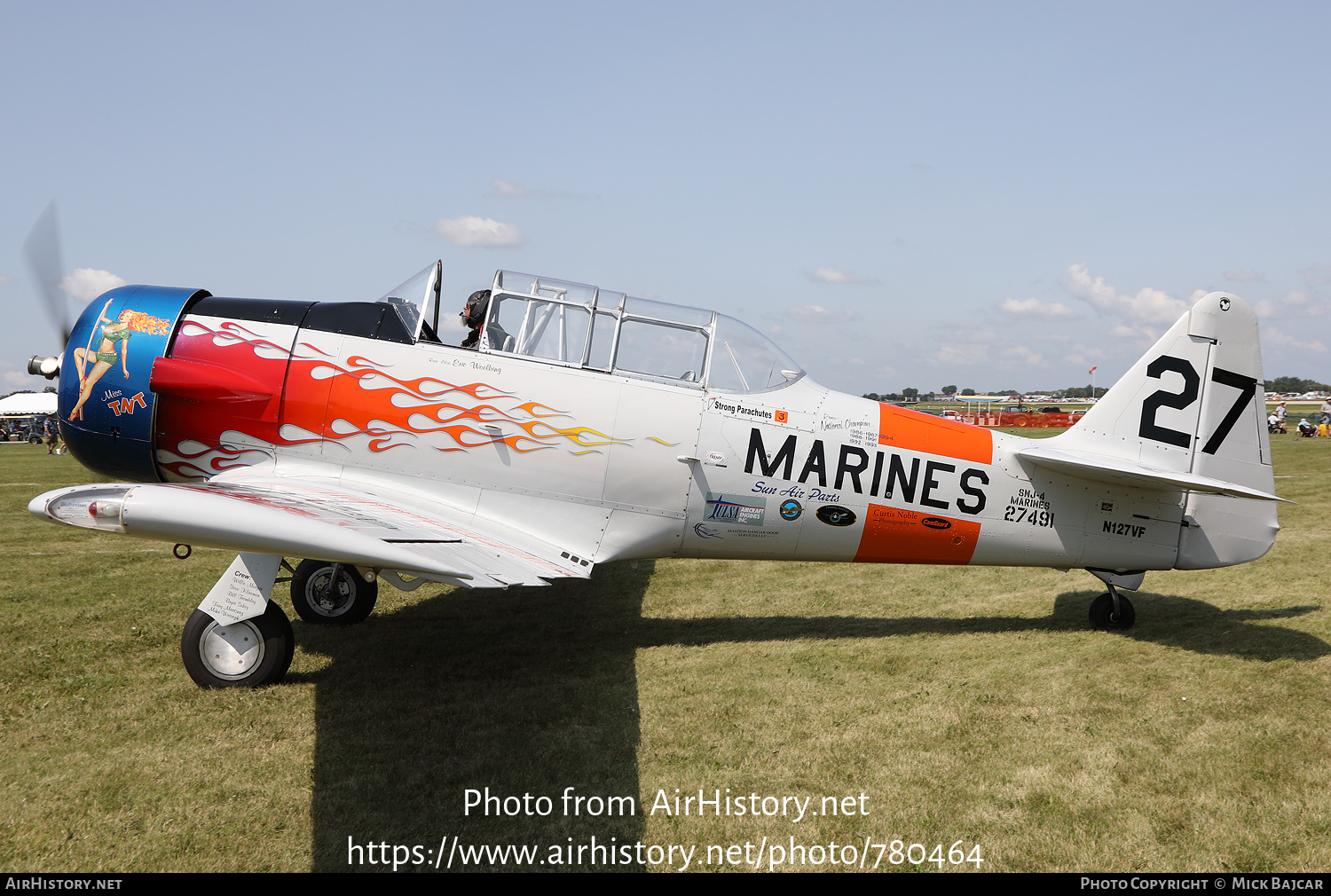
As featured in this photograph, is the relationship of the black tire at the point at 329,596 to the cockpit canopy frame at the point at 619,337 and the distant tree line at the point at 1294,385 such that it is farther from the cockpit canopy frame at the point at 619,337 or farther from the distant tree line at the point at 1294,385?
the distant tree line at the point at 1294,385

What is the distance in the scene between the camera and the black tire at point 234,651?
495 centimetres

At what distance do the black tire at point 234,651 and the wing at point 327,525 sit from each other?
0.86 metres

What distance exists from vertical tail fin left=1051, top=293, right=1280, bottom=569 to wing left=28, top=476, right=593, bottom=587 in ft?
16.1

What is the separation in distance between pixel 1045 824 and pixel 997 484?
311 cm

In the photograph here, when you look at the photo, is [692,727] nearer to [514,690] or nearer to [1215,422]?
[514,690]

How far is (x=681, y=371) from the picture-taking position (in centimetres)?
598

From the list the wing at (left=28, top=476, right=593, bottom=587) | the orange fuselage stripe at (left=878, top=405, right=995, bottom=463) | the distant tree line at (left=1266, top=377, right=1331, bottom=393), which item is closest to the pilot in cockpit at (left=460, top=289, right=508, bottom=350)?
the wing at (left=28, top=476, right=593, bottom=587)

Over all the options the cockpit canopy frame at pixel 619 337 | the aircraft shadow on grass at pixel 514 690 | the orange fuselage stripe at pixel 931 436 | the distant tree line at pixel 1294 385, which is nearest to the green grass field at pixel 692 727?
the aircraft shadow on grass at pixel 514 690

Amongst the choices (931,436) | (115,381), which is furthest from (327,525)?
(931,436)

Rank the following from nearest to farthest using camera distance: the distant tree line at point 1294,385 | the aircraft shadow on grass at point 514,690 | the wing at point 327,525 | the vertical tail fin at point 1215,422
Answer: the wing at point 327,525
the aircraft shadow on grass at point 514,690
the vertical tail fin at point 1215,422
the distant tree line at point 1294,385

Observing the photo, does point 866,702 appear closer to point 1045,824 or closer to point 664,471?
point 1045,824

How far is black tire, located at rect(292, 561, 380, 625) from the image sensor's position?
267 inches

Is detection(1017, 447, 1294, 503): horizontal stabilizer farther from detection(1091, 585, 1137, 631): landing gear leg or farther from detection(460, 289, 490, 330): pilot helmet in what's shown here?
detection(460, 289, 490, 330): pilot helmet
